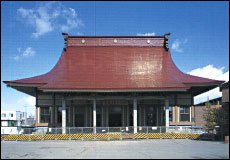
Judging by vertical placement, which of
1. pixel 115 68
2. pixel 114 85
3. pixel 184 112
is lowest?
pixel 184 112

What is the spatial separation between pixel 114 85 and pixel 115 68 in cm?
379

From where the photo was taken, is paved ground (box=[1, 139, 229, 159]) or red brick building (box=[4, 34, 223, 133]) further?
red brick building (box=[4, 34, 223, 133])

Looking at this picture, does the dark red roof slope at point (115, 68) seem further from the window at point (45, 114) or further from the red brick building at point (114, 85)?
the window at point (45, 114)

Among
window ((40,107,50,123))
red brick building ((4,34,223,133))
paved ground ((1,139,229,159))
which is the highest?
red brick building ((4,34,223,133))

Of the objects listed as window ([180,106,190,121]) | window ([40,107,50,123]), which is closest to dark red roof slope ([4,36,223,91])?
window ([180,106,190,121])

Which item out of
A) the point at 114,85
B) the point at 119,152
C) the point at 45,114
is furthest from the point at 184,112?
the point at 119,152

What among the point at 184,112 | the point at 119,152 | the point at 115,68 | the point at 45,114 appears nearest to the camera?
the point at 119,152

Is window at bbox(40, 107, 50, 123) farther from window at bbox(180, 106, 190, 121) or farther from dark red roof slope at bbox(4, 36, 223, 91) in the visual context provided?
window at bbox(180, 106, 190, 121)

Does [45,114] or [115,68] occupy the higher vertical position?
[115,68]

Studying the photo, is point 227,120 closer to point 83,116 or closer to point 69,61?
point 83,116

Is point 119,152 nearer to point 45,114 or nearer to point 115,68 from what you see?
point 115,68

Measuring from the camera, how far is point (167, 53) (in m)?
36.1

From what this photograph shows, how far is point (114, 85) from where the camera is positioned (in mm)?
30750

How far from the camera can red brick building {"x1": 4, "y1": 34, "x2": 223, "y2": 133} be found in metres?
30.6
